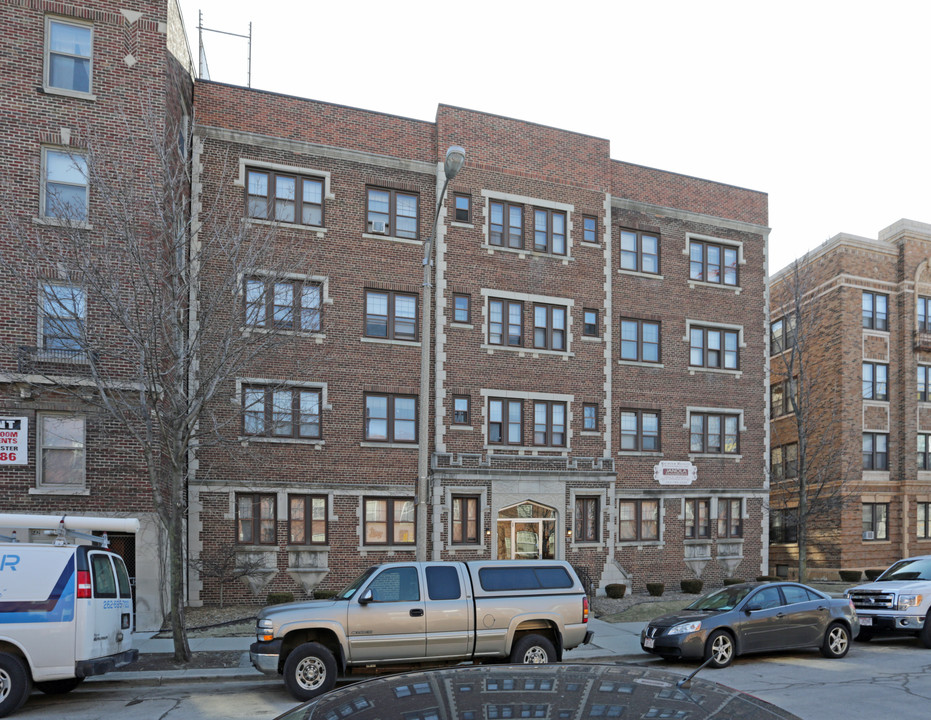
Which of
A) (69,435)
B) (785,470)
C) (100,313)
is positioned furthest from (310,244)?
(785,470)

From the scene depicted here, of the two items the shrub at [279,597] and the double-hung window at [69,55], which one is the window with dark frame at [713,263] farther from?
the double-hung window at [69,55]

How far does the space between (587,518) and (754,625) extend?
11.3 m

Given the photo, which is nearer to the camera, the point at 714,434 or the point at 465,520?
the point at 465,520

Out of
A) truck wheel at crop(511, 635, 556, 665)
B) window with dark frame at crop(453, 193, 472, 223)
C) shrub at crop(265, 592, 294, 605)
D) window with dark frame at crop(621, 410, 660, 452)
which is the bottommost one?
shrub at crop(265, 592, 294, 605)

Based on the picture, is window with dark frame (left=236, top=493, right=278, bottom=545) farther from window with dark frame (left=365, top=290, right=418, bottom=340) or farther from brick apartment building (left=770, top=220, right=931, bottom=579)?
brick apartment building (left=770, top=220, right=931, bottom=579)

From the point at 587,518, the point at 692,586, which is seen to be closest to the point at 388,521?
the point at 587,518

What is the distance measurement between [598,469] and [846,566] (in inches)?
545

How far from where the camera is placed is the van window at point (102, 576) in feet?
35.4

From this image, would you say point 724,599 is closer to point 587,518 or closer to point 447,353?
point 587,518

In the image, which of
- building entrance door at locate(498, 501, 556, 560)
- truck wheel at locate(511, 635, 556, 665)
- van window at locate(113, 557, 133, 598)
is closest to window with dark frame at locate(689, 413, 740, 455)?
building entrance door at locate(498, 501, 556, 560)

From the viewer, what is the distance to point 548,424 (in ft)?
78.9

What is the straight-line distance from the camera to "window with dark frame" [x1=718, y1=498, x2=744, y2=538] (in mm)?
26875

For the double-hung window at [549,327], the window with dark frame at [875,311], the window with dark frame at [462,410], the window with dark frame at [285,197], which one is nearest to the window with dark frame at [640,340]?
the double-hung window at [549,327]

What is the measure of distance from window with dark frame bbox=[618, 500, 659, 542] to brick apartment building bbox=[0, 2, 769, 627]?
7cm
